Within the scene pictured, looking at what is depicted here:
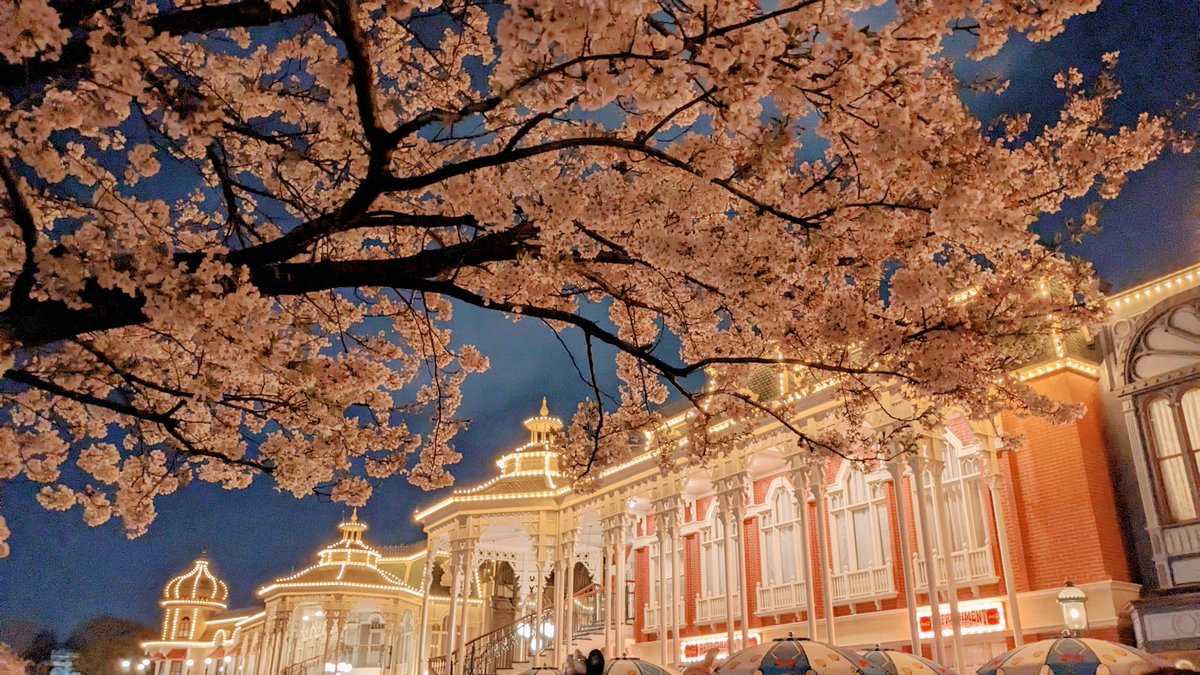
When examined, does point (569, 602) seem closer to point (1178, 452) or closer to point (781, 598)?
point (781, 598)

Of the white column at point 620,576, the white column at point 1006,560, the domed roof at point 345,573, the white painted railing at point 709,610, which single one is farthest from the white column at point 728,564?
the domed roof at point 345,573

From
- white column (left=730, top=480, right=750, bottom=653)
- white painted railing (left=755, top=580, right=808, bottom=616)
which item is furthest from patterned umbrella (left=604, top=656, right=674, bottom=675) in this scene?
white painted railing (left=755, top=580, right=808, bottom=616)

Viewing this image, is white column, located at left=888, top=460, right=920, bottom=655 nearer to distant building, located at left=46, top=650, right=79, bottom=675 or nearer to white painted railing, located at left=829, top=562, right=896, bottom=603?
A: white painted railing, located at left=829, top=562, right=896, bottom=603

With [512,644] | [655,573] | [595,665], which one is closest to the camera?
[595,665]

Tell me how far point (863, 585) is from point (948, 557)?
3558 millimetres

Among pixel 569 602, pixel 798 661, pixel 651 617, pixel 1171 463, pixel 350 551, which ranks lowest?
pixel 798 661

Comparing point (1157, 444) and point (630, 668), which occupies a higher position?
point (1157, 444)

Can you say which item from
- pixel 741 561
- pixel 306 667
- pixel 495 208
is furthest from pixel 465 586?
pixel 306 667

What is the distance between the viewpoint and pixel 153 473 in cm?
888

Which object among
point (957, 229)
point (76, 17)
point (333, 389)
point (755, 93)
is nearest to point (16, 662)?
point (76, 17)

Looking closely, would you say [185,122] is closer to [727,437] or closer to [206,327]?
[206,327]

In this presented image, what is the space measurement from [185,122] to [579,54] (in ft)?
6.83

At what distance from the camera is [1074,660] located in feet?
28.6

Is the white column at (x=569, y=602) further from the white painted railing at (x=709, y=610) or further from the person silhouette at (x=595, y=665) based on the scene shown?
the person silhouette at (x=595, y=665)
